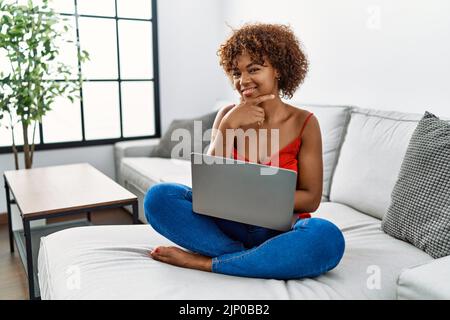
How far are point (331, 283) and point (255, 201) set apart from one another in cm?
32

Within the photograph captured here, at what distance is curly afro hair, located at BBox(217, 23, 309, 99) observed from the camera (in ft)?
4.73

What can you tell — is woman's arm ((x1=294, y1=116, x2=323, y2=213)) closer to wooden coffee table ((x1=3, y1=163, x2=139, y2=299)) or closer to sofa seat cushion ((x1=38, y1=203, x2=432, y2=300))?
sofa seat cushion ((x1=38, y1=203, x2=432, y2=300))

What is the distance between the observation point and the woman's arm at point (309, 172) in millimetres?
1383

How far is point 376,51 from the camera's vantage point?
221 cm

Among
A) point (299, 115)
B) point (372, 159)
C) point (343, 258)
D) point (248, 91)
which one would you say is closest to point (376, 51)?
point (372, 159)

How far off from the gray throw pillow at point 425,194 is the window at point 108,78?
240 centimetres

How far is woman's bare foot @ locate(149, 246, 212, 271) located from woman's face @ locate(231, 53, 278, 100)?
58 centimetres

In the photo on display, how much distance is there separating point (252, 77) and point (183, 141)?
161 centimetres

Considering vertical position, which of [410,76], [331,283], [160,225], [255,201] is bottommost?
[331,283]

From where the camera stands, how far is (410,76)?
2.05 meters

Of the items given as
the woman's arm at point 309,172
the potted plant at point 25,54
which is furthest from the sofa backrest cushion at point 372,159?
the potted plant at point 25,54

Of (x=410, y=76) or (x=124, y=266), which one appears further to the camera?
(x=410, y=76)
